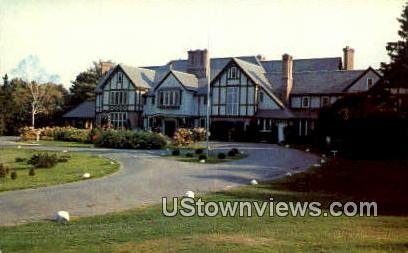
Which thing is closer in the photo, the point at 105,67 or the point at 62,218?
the point at 62,218

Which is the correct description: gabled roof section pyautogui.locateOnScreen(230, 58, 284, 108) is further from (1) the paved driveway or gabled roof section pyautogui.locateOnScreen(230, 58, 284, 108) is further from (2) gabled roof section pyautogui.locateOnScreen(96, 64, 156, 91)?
(1) the paved driveway

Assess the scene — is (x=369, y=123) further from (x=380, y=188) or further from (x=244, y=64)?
(x=244, y=64)

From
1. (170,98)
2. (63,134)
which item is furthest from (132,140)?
(170,98)

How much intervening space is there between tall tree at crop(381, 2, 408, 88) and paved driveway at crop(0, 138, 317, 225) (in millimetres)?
6723

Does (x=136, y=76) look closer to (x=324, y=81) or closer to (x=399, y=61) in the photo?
(x=324, y=81)

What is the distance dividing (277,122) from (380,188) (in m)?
32.6

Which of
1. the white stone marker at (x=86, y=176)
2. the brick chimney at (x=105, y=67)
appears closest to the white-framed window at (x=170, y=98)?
the brick chimney at (x=105, y=67)

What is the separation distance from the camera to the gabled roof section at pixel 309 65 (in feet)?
197

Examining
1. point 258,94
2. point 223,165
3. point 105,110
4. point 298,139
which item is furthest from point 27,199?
point 105,110

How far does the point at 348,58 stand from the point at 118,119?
27.0 metres

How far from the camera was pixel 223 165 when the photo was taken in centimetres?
2528

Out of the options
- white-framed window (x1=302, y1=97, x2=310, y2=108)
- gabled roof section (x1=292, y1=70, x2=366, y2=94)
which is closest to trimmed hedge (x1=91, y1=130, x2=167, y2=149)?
white-framed window (x1=302, y1=97, x2=310, y2=108)

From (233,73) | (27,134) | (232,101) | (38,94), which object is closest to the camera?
(27,134)

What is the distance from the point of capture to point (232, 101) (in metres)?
51.8
